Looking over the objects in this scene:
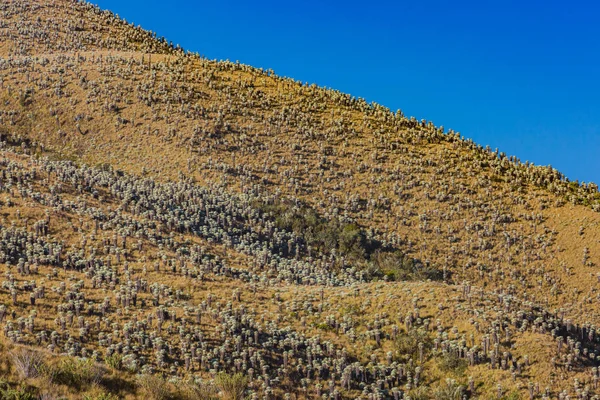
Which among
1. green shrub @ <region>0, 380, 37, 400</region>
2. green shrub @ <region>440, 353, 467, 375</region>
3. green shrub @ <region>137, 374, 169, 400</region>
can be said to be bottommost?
green shrub @ <region>0, 380, 37, 400</region>

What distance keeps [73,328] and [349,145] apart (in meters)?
50.2

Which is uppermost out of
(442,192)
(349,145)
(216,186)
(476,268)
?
(349,145)

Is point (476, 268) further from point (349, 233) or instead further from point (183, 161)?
point (183, 161)

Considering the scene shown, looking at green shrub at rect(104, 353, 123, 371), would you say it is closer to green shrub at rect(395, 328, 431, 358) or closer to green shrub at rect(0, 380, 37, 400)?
green shrub at rect(0, 380, 37, 400)

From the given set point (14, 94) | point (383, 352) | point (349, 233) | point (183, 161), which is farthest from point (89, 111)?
point (383, 352)

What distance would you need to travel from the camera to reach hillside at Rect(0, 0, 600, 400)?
104ft

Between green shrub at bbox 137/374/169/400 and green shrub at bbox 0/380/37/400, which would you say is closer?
green shrub at bbox 0/380/37/400

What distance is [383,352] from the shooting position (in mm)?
34750

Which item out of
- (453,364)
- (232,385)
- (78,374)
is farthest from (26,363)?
(453,364)

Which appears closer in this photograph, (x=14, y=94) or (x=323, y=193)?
(x=323, y=193)

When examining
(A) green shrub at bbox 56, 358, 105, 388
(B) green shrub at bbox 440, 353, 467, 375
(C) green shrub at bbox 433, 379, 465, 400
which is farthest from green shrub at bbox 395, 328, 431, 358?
(A) green shrub at bbox 56, 358, 105, 388

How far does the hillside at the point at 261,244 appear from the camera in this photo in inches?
1248

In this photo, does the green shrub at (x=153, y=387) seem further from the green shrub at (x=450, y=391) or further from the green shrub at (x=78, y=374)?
the green shrub at (x=450, y=391)

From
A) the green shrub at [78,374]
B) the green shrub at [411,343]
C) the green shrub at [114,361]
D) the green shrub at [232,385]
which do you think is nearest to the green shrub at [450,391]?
the green shrub at [411,343]
